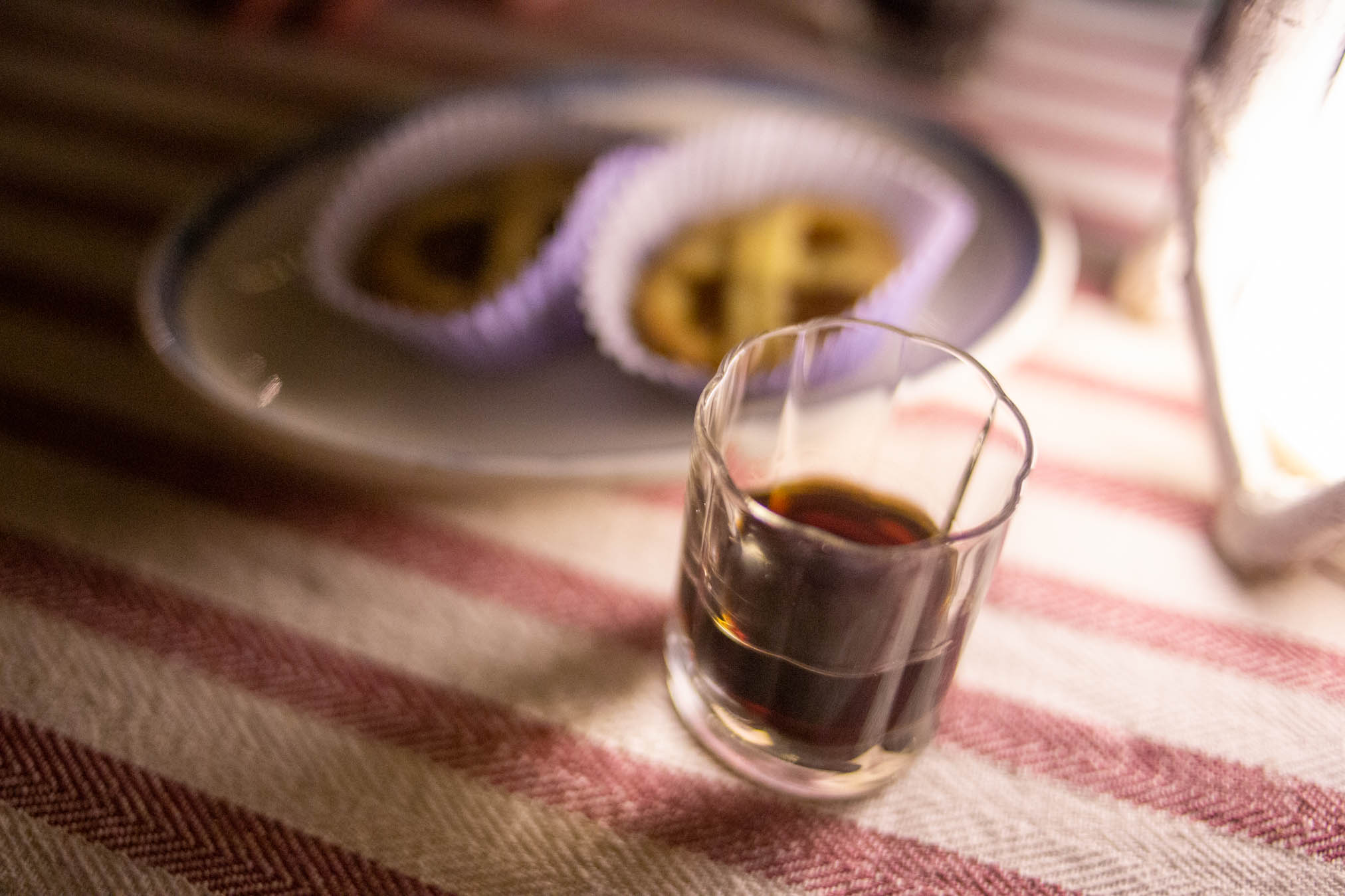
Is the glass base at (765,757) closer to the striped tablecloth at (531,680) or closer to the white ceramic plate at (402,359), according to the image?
the striped tablecloth at (531,680)

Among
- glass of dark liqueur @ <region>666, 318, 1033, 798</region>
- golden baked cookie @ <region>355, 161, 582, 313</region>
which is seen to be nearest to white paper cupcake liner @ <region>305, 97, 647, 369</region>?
golden baked cookie @ <region>355, 161, 582, 313</region>

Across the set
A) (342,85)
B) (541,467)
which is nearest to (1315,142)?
(541,467)

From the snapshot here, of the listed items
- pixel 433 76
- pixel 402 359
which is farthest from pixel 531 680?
pixel 433 76

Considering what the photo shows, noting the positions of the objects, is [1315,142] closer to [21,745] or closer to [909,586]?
[909,586]

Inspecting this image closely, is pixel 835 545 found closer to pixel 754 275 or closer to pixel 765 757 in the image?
pixel 765 757

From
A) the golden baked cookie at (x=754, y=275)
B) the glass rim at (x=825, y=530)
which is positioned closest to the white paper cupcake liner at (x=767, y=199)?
the golden baked cookie at (x=754, y=275)

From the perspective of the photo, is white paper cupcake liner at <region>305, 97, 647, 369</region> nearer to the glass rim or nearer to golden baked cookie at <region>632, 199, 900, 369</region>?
golden baked cookie at <region>632, 199, 900, 369</region>
